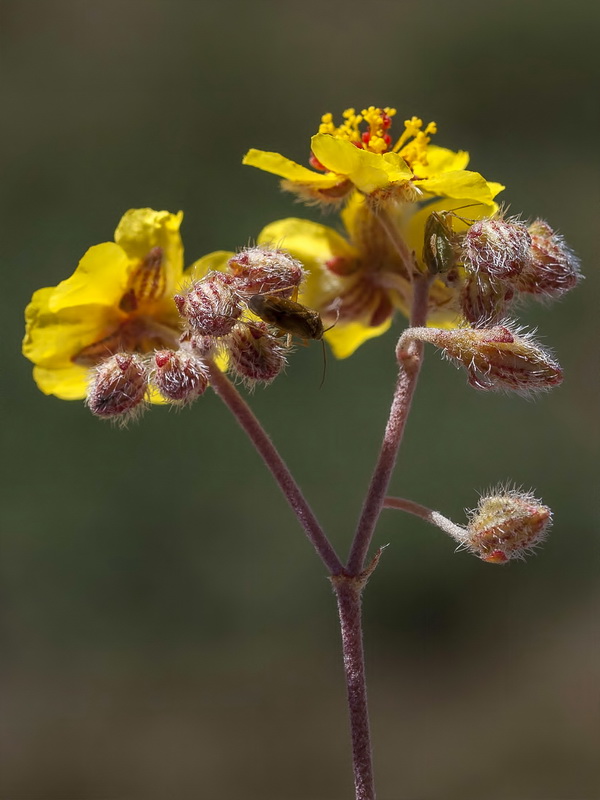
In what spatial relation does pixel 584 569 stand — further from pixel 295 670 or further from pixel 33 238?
pixel 33 238

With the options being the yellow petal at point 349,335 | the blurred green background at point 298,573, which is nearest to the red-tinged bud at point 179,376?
the yellow petal at point 349,335

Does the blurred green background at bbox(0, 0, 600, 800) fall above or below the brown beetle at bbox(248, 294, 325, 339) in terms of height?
above

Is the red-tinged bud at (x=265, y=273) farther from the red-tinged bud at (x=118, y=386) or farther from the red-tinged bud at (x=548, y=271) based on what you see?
the red-tinged bud at (x=548, y=271)

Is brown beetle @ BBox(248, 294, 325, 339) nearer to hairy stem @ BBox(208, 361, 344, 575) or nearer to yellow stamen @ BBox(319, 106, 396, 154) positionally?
hairy stem @ BBox(208, 361, 344, 575)

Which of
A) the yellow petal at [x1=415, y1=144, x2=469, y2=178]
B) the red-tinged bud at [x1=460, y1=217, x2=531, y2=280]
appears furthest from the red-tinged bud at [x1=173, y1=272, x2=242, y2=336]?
the yellow petal at [x1=415, y1=144, x2=469, y2=178]

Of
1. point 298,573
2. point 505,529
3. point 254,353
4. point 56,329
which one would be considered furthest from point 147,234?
point 298,573
